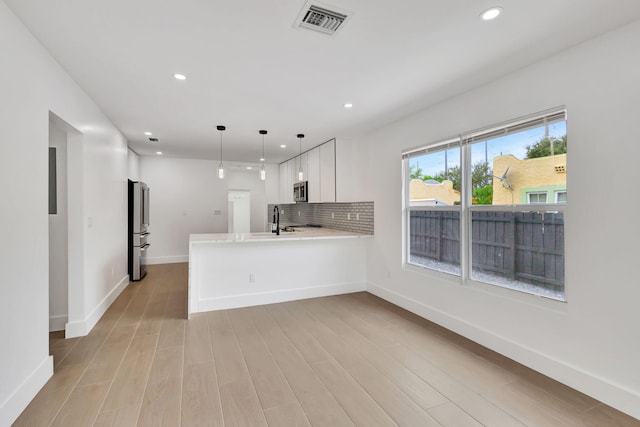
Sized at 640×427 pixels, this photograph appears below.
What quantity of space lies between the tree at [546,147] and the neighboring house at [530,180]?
3 centimetres

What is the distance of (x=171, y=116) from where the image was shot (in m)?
3.84

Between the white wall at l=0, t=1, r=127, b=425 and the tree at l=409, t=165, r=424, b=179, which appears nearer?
the white wall at l=0, t=1, r=127, b=425

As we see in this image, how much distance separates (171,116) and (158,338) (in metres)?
2.67

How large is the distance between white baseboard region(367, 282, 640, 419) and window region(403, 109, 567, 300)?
48 cm

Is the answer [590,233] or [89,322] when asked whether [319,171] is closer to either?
[89,322]

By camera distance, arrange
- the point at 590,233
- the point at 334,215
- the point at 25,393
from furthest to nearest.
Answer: the point at 334,215
the point at 590,233
the point at 25,393

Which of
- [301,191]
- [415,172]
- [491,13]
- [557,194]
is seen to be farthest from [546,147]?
[301,191]

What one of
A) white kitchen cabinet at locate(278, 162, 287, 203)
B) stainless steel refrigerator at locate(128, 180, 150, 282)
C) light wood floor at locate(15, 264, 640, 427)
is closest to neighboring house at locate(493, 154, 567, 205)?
light wood floor at locate(15, 264, 640, 427)

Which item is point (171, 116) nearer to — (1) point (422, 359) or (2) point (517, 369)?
(1) point (422, 359)

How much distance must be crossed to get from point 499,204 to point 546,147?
61 cm

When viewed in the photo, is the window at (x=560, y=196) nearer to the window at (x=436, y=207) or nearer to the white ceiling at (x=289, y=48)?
the window at (x=436, y=207)

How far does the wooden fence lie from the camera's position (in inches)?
95.0

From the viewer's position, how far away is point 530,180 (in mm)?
2562

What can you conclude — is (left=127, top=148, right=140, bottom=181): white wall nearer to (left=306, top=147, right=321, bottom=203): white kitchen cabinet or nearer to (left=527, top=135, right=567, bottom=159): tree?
(left=306, top=147, right=321, bottom=203): white kitchen cabinet
